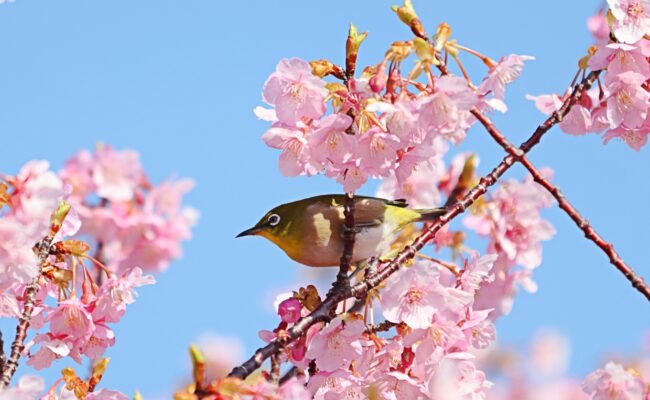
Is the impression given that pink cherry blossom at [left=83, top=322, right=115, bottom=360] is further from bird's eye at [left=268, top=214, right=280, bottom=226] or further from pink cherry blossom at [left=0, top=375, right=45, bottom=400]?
bird's eye at [left=268, top=214, right=280, bottom=226]

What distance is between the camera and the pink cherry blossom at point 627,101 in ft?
13.3

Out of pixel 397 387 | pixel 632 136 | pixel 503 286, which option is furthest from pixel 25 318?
pixel 503 286

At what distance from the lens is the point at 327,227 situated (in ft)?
16.8

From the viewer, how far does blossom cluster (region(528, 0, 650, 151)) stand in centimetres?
393

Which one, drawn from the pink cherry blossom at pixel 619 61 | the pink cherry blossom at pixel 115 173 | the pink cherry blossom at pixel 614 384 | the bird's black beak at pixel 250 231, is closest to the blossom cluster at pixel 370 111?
the pink cherry blossom at pixel 619 61

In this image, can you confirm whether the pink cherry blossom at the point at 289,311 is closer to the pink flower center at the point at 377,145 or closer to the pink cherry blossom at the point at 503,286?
the pink flower center at the point at 377,145

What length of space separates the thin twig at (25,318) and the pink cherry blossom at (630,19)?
262cm

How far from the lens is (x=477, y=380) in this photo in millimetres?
3922

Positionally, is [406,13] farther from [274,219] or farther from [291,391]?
[274,219]

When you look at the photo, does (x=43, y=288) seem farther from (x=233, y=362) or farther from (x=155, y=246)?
(x=233, y=362)

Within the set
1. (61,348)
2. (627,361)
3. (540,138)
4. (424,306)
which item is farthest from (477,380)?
(61,348)

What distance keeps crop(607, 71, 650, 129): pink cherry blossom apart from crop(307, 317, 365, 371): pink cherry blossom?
1.60m

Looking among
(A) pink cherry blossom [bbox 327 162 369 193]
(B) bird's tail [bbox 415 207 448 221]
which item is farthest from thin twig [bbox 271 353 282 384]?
(B) bird's tail [bbox 415 207 448 221]

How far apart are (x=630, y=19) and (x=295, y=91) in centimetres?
157
